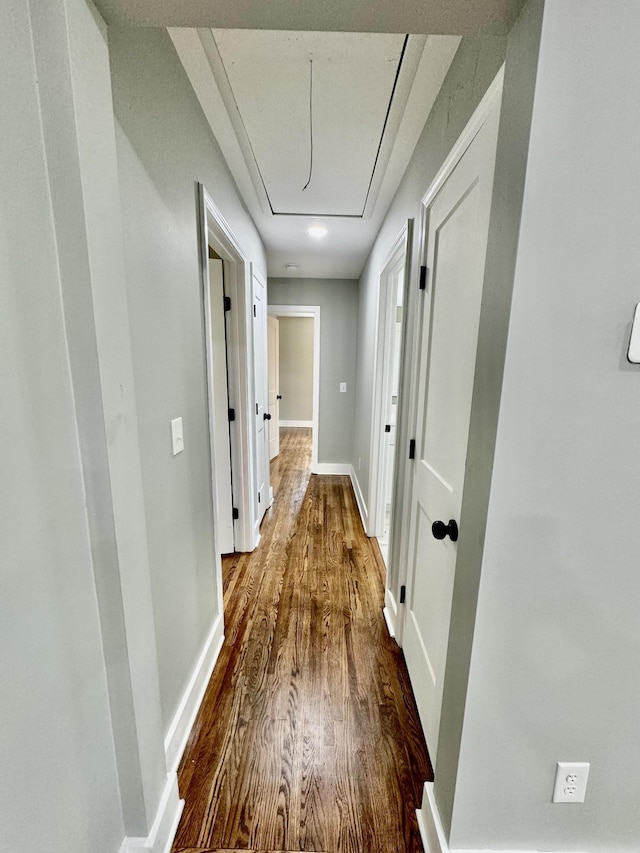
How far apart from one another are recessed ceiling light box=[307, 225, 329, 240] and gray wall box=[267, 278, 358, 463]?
1280mm

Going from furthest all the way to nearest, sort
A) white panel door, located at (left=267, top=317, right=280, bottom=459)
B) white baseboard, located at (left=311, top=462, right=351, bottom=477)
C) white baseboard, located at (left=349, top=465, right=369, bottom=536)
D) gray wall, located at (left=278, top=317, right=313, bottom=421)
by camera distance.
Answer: gray wall, located at (left=278, top=317, right=313, bottom=421) < white baseboard, located at (left=311, top=462, right=351, bottom=477) < white panel door, located at (left=267, top=317, right=280, bottom=459) < white baseboard, located at (left=349, top=465, right=369, bottom=536)

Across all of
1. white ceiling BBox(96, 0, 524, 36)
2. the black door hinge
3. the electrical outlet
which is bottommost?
the electrical outlet

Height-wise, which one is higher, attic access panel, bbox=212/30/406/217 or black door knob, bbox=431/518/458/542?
attic access panel, bbox=212/30/406/217

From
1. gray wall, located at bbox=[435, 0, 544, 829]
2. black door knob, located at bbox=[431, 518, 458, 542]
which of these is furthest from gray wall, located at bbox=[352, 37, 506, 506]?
black door knob, located at bbox=[431, 518, 458, 542]

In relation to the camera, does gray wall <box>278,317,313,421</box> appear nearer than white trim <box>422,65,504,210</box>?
No

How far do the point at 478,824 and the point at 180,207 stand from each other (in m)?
2.05

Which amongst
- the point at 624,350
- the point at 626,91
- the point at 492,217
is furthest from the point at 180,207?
the point at 624,350

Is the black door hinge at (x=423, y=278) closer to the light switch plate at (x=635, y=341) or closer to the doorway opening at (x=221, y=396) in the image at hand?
the light switch plate at (x=635, y=341)

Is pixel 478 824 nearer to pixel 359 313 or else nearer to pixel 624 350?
pixel 624 350

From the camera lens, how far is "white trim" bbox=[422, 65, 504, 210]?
2.65ft

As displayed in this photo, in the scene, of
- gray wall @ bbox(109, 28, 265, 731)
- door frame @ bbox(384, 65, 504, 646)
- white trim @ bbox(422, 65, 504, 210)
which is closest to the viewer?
white trim @ bbox(422, 65, 504, 210)

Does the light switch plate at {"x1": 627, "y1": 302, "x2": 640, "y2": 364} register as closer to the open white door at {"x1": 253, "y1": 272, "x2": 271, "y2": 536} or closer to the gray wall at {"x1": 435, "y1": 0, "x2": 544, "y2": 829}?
the gray wall at {"x1": 435, "y1": 0, "x2": 544, "y2": 829}

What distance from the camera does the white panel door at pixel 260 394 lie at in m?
2.64

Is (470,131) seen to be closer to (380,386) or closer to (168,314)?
(168,314)
